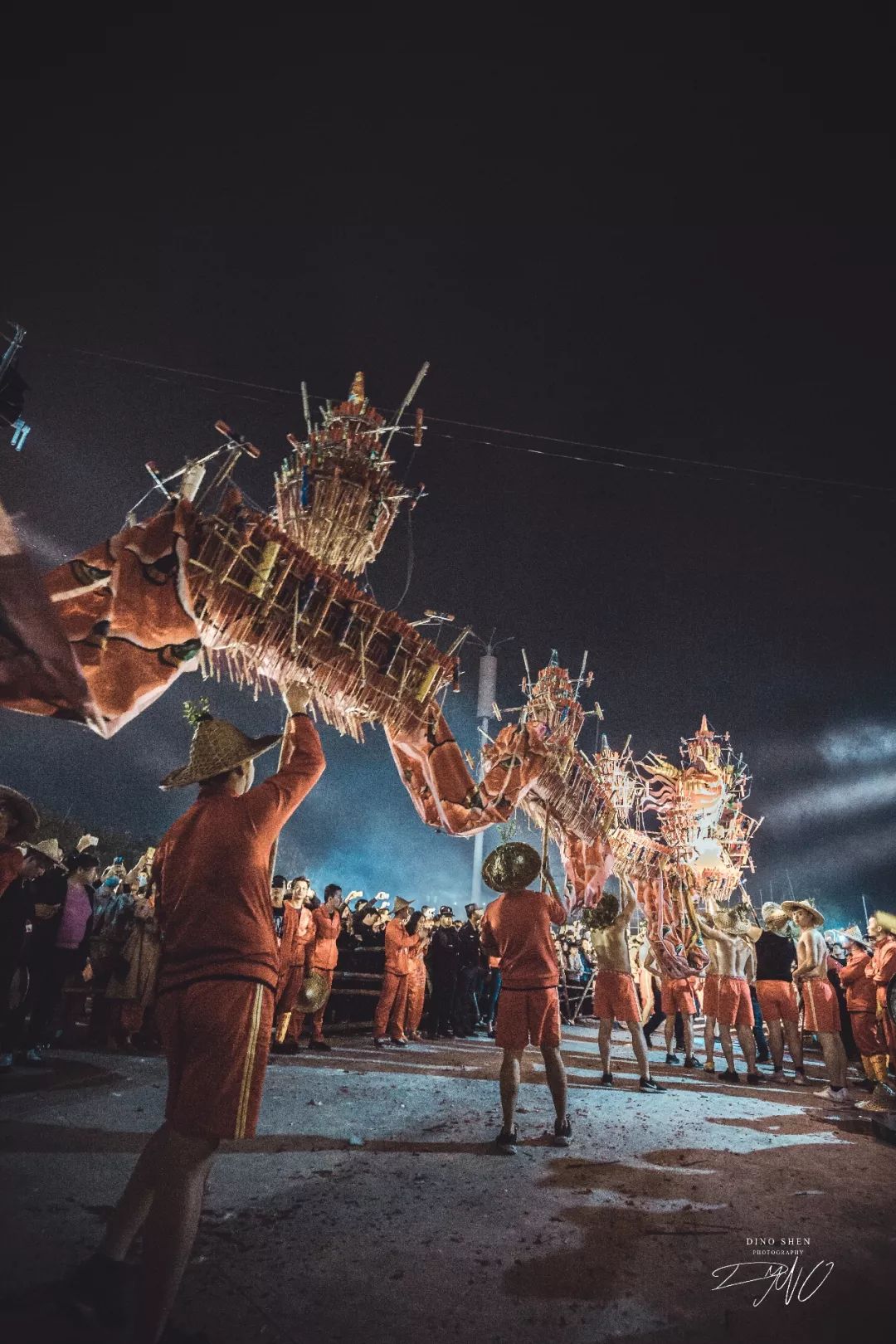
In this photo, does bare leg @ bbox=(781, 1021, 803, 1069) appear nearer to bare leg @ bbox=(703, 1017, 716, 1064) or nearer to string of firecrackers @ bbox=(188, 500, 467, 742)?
bare leg @ bbox=(703, 1017, 716, 1064)

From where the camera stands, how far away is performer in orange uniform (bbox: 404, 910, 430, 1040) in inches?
376

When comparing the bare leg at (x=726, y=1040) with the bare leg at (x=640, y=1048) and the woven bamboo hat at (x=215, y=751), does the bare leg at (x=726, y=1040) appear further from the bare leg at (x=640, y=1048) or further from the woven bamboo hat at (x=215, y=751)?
the woven bamboo hat at (x=215, y=751)

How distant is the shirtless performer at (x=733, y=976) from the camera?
860cm

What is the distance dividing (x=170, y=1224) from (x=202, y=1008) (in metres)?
0.62

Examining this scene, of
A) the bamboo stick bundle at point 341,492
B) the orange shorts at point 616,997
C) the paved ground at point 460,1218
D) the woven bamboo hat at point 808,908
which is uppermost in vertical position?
the bamboo stick bundle at point 341,492

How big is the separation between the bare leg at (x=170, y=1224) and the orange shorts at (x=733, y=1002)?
28.0 ft

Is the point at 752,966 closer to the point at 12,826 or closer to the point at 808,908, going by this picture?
the point at 808,908

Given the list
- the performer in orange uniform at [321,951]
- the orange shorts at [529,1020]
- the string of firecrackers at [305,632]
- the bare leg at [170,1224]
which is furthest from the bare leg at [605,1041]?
the bare leg at [170,1224]

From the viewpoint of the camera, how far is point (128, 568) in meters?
3.69

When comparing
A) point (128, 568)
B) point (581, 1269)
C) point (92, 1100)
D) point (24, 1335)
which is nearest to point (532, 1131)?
point (581, 1269)

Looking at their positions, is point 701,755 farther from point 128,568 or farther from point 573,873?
point 128,568

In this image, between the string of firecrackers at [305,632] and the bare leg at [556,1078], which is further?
the bare leg at [556,1078]

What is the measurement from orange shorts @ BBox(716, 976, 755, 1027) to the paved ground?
9.58 ft

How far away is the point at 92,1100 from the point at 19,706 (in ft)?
12.4
